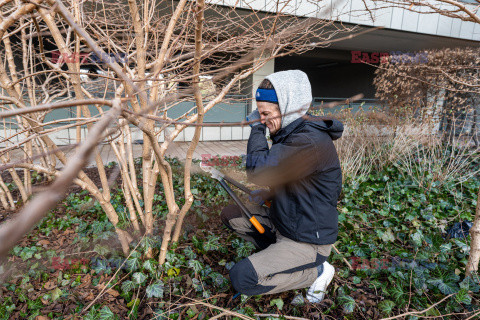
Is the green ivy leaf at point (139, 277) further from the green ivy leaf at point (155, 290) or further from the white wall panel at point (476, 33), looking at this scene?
the white wall panel at point (476, 33)

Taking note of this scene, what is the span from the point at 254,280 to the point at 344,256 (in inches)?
36.1

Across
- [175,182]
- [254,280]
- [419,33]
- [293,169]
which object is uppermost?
[419,33]

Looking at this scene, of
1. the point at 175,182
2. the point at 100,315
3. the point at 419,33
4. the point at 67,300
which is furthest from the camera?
the point at 419,33

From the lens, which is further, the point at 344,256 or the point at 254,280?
the point at 344,256

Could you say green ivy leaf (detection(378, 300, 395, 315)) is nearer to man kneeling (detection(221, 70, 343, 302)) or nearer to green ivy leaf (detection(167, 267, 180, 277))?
man kneeling (detection(221, 70, 343, 302))

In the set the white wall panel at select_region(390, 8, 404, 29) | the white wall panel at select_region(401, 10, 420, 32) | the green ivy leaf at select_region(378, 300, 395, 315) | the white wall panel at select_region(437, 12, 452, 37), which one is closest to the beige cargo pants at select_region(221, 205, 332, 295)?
the green ivy leaf at select_region(378, 300, 395, 315)

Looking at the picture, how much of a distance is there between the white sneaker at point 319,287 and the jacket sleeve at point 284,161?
26.6 inches

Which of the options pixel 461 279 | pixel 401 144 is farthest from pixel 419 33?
pixel 461 279

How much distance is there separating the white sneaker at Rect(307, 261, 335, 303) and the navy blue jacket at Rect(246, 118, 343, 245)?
0.26 m

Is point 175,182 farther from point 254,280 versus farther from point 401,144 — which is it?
point 401,144

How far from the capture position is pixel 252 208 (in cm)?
219

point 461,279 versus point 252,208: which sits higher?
point 252,208

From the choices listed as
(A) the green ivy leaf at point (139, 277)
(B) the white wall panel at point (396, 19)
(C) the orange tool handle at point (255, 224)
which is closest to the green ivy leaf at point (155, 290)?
(A) the green ivy leaf at point (139, 277)

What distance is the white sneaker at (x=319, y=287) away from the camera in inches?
68.1
